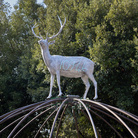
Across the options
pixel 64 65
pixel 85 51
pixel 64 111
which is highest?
pixel 85 51

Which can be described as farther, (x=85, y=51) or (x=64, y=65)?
(x=85, y=51)

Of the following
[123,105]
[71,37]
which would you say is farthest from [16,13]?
[123,105]

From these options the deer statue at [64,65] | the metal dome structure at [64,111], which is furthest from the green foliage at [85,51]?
the metal dome structure at [64,111]

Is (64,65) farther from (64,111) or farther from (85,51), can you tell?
(85,51)

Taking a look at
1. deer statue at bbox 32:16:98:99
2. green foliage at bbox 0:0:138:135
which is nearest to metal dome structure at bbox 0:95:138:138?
deer statue at bbox 32:16:98:99

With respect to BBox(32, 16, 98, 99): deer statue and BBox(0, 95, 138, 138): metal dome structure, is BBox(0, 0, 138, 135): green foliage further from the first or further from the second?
BBox(0, 95, 138, 138): metal dome structure

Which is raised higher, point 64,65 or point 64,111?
point 64,65

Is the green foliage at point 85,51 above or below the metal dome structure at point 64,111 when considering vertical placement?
above

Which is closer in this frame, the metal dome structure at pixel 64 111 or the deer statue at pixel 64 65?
the metal dome structure at pixel 64 111

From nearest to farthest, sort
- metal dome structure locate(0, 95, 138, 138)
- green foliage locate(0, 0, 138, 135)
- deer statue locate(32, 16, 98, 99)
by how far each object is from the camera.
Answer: metal dome structure locate(0, 95, 138, 138) → deer statue locate(32, 16, 98, 99) → green foliage locate(0, 0, 138, 135)

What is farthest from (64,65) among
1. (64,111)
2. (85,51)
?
(85,51)

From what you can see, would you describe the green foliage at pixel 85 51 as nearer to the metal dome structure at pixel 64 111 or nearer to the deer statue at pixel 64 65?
the deer statue at pixel 64 65

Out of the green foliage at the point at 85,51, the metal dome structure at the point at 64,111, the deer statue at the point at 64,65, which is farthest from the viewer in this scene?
the green foliage at the point at 85,51

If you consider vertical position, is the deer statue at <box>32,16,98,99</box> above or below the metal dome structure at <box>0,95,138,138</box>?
above
